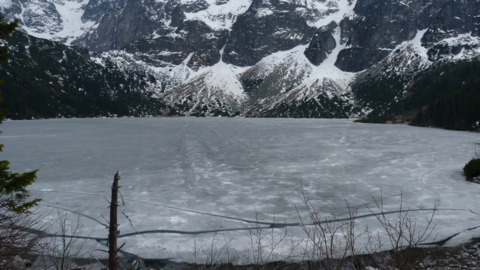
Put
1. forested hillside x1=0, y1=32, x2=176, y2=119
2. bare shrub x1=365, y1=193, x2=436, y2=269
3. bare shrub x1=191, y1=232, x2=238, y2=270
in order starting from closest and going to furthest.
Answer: bare shrub x1=365, y1=193, x2=436, y2=269 → bare shrub x1=191, y1=232, x2=238, y2=270 → forested hillside x1=0, y1=32, x2=176, y2=119

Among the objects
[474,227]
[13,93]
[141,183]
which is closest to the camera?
[474,227]

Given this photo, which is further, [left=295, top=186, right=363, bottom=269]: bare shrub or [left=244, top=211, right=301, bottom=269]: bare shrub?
[left=244, top=211, right=301, bottom=269]: bare shrub

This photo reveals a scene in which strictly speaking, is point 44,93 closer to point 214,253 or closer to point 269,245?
point 214,253

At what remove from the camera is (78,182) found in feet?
49.0

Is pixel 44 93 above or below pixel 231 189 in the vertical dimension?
above

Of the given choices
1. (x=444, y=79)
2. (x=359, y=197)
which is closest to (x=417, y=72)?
(x=444, y=79)

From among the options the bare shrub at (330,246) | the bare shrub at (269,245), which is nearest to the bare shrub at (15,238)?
the bare shrub at (269,245)

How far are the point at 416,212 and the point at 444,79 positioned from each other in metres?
162

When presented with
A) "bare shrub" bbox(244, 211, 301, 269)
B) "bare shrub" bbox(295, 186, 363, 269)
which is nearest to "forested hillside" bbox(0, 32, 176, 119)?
"bare shrub" bbox(244, 211, 301, 269)

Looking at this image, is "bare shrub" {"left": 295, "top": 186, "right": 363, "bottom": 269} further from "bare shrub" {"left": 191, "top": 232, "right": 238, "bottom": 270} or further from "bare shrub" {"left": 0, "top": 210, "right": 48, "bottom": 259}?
"bare shrub" {"left": 0, "top": 210, "right": 48, "bottom": 259}

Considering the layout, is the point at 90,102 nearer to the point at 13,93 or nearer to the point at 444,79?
the point at 13,93

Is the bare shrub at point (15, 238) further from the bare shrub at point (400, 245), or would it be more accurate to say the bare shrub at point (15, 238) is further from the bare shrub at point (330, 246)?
the bare shrub at point (400, 245)

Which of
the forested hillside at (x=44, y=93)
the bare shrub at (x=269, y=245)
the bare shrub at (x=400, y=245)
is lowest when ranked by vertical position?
the bare shrub at (x=269, y=245)

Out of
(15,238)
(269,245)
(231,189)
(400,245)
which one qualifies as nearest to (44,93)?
(231,189)
